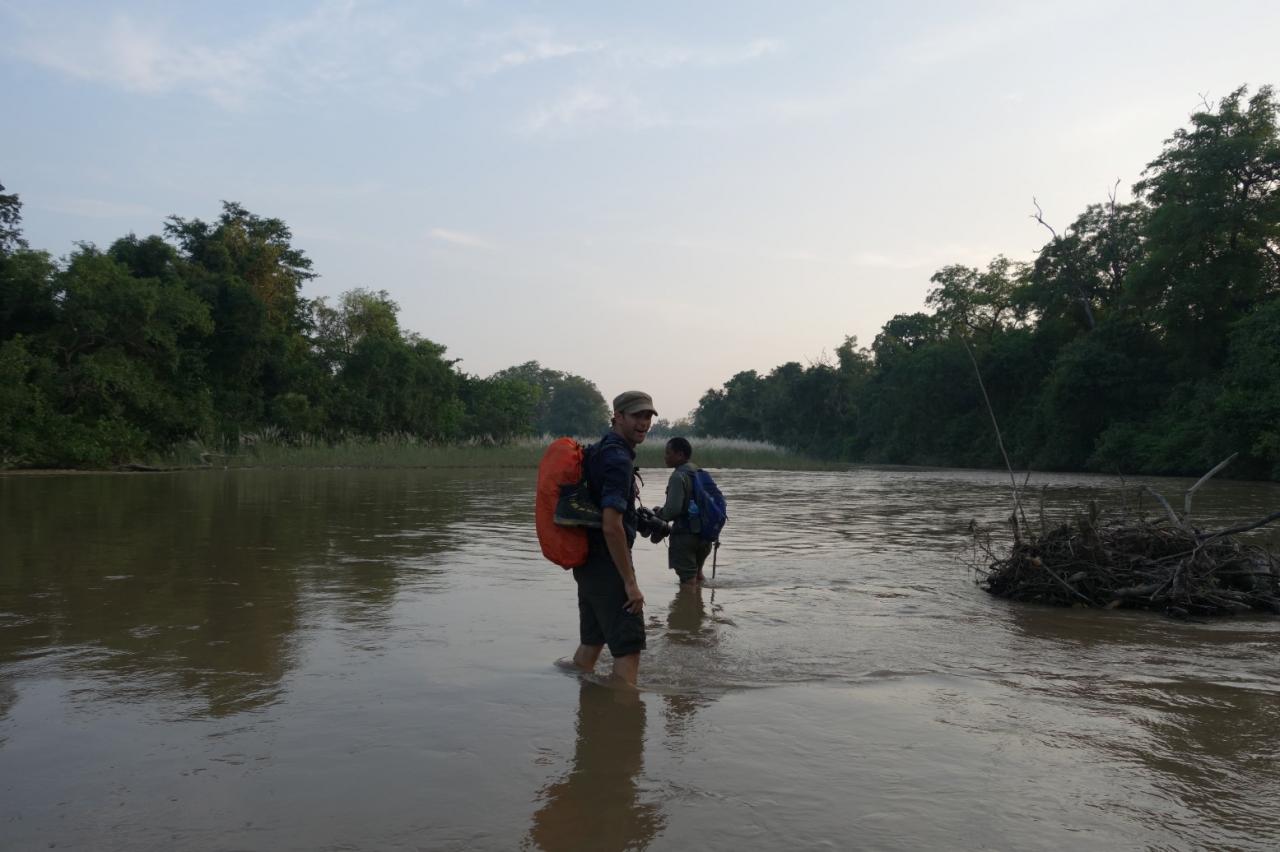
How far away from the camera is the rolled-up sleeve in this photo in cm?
509

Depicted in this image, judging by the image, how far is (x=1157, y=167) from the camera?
139 feet

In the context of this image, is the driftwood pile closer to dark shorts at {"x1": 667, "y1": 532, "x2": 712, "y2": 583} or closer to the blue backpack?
the blue backpack

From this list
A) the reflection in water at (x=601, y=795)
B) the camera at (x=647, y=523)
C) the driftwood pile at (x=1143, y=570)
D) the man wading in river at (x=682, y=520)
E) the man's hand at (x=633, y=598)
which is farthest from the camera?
the man wading in river at (x=682, y=520)

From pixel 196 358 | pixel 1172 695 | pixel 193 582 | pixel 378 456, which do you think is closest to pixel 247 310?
→ pixel 196 358

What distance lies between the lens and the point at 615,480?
16.8 ft

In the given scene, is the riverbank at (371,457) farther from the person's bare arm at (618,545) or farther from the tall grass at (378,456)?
the person's bare arm at (618,545)

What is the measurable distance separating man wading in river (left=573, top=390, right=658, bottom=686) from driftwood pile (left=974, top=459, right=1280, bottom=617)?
4713mm

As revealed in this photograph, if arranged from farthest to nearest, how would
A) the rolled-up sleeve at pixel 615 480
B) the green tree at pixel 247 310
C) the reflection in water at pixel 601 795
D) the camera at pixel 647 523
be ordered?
the green tree at pixel 247 310, the camera at pixel 647 523, the rolled-up sleeve at pixel 615 480, the reflection in water at pixel 601 795

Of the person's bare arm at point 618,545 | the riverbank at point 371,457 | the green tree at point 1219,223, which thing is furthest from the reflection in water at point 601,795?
the green tree at point 1219,223

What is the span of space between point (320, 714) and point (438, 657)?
1.36m

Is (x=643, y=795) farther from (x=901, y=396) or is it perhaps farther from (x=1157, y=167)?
(x=901, y=396)

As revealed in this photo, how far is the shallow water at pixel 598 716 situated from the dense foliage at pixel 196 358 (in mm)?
26603

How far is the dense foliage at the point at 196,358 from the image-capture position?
1320 inches

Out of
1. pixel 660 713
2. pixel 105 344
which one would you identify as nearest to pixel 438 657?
pixel 660 713
